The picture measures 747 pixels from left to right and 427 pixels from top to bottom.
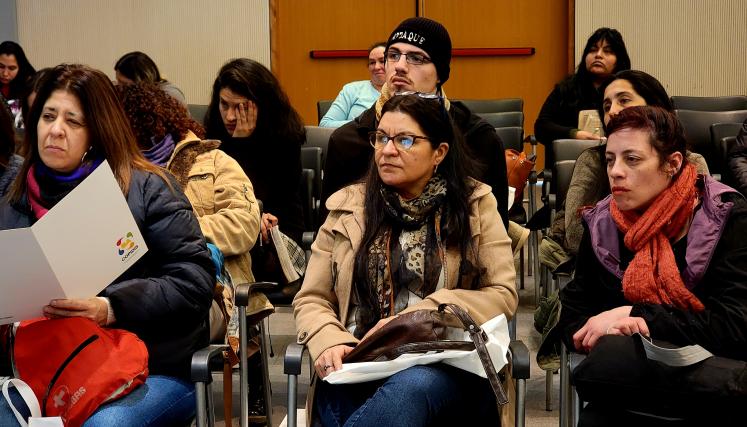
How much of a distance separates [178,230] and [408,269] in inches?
25.9

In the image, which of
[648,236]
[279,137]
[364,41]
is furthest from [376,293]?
[364,41]

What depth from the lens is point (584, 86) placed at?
6227mm

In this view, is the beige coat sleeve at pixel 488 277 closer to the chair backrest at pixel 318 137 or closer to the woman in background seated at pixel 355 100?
the chair backrest at pixel 318 137

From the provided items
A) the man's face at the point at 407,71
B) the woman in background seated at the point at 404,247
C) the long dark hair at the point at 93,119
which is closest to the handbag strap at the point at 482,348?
the woman in background seated at the point at 404,247

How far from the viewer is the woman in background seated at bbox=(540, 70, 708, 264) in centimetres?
363

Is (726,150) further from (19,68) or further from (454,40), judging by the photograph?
(19,68)

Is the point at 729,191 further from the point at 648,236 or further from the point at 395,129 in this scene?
the point at 395,129

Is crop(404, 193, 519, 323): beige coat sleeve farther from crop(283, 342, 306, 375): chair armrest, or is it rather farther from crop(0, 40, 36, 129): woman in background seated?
crop(0, 40, 36, 129): woman in background seated

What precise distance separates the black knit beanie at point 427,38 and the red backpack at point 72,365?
1.66m

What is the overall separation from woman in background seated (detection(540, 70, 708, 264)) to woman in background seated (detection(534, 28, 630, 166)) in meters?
2.17

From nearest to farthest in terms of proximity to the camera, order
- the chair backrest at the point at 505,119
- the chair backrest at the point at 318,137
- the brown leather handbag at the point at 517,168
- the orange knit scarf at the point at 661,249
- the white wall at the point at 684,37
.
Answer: the orange knit scarf at the point at 661,249, the brown leather handbag at the point at 517,168, the chair backrest at the point at 318,137, the chair backrest at the point at 505,119, the white wall at the point at 684,37

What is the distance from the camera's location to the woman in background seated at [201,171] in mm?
3588

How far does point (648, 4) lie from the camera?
9008 mm

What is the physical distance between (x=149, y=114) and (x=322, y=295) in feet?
3.65
